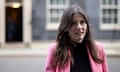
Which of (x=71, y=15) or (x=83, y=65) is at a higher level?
(x=71, y=15)

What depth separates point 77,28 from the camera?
9.84ft

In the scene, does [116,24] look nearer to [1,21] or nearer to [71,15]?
[1,21]

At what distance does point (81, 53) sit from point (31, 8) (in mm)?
20332

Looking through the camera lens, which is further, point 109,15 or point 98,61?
point 109,15

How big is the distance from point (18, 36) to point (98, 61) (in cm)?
2227

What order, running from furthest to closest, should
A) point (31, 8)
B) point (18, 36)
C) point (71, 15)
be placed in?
1. point (18, 36)
2. point (31, 8)
3. point (71, 15)

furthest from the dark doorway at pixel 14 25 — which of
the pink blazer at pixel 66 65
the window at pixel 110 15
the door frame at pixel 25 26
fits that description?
the pink blazer at pixel 66 65

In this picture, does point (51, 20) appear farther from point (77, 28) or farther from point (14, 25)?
point (77, 28)

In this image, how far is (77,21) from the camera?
9.87ft

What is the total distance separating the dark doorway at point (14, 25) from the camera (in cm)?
2500

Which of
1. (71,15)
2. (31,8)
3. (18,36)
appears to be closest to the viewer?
(71,15)

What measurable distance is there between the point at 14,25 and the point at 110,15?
229 inches

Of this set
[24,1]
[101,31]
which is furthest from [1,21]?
[101,31]

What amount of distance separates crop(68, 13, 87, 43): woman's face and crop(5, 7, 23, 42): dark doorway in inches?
→ 858
